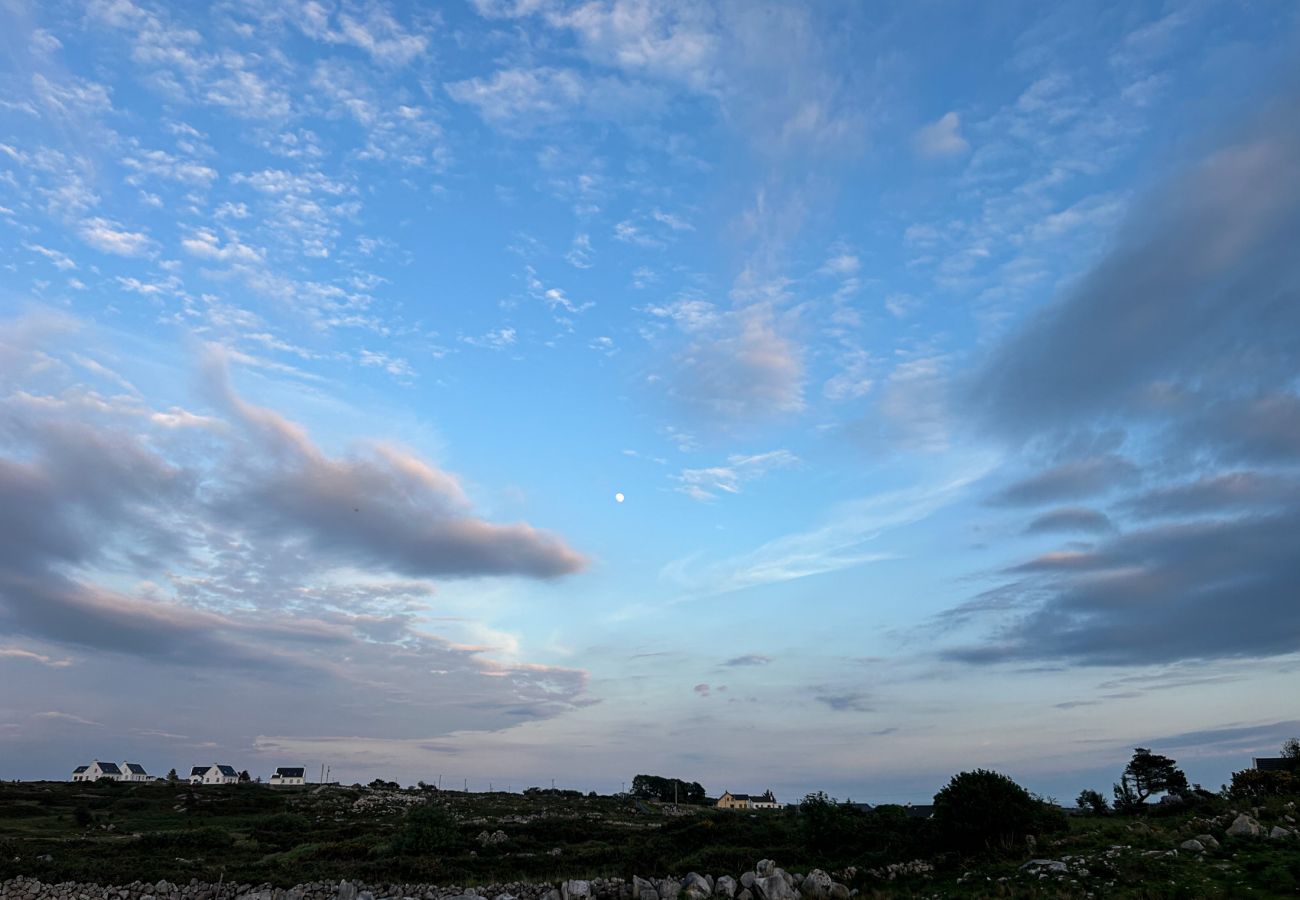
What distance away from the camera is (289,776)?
560ft

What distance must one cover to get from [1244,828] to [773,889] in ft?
58.5

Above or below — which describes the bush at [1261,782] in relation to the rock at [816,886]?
above

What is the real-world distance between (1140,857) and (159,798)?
377ft

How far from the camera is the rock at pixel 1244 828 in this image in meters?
28.2

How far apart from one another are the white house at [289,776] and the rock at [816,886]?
561ft

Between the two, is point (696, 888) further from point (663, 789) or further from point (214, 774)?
point (214, 774)

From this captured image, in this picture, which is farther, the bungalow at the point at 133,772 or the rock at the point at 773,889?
the bungalow at the point at 133,772

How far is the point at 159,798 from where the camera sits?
100 metres

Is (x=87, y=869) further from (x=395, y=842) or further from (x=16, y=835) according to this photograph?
(x=16, y=835)

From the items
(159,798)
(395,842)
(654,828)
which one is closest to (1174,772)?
(654,828)

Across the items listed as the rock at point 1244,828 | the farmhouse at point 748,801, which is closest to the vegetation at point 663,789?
the farmhouse at point 748,801

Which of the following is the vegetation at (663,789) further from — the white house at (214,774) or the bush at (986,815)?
the bush at (986,815)

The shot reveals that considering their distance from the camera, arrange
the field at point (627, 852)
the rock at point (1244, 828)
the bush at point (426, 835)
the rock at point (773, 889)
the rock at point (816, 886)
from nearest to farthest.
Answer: the field at point (627, 852), the rock at point (1244, 828), the rock at point (773, 889), the rock at point (816, 886), the bush at point (426, 835)

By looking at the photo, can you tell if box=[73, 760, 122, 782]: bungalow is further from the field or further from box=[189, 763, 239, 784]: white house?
the field
